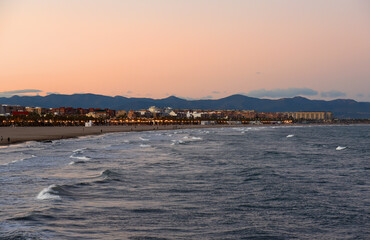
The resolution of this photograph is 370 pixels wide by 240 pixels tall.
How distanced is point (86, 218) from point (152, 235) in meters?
3.76

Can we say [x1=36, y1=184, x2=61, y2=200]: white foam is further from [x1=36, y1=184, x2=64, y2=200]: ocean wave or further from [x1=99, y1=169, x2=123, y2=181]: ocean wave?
[x1=99, y1=169, x2=123, y2=181]: ocean wave

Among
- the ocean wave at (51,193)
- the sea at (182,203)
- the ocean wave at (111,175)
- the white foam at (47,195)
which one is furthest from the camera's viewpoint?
the ocean wave at (111,175)

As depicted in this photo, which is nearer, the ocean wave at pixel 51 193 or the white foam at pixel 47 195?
the white foam at pixel 47 195

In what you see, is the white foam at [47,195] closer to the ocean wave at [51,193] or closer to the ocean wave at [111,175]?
the ocean wave at [51,193]

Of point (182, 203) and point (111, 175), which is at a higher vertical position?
point (182, 203)

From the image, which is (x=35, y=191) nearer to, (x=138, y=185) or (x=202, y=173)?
(x=138, y=185)

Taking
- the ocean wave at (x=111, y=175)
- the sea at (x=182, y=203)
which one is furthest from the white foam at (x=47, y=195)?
the ocean wave at (x=111, y=175)

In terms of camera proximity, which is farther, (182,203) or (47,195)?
(47,195)

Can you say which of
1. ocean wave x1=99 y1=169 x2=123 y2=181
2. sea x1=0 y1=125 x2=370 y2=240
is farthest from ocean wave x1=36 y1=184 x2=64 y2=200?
ocean wave x1=99 y1=169 x2=123 y2=181

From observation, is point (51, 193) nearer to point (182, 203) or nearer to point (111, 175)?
point (182, 203)

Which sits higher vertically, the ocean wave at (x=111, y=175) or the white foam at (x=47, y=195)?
the white foam at (x=47, y=195)

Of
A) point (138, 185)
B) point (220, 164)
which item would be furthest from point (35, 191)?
point (220, 164)

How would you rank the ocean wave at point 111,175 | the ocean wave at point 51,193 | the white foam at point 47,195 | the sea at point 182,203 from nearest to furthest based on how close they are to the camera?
the sea at point 182,203
the white foam at point 47,195
the ocean wave at point 51,193
the ocean wave at point 111,175

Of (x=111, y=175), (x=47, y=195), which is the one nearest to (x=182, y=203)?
(x=47, y=195)
